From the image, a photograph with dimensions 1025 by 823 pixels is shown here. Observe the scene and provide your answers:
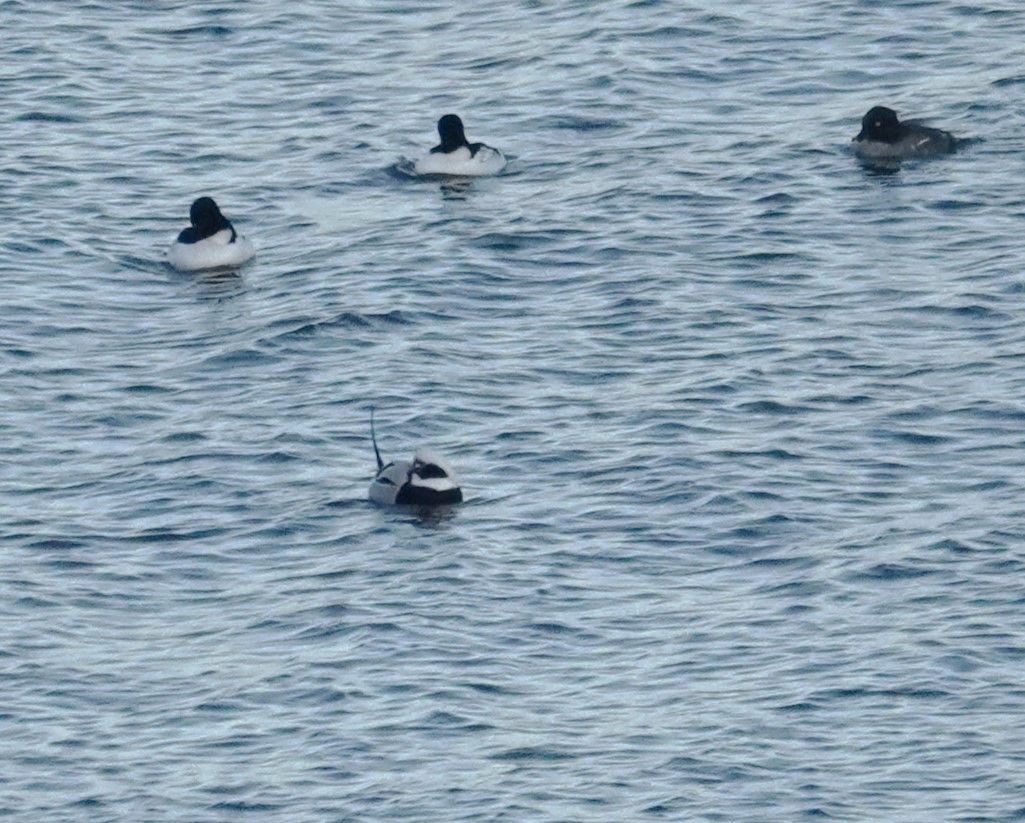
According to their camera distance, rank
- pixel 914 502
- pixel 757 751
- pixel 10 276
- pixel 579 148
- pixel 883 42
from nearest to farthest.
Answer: pixel 757 751, pixel 914 502, pixel 10 276, pixel 579 148, pixel 883 42

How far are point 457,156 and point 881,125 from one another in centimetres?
498

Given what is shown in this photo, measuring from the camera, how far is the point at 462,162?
1403 inches

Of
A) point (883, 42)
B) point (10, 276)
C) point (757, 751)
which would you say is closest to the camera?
point (757, 751)

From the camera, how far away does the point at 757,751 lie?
2122 cm

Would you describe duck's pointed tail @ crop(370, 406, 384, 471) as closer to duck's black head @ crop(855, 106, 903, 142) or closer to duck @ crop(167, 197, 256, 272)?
duck @ crop(167, 197, 256, 272)

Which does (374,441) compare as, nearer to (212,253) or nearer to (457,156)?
(212,253)

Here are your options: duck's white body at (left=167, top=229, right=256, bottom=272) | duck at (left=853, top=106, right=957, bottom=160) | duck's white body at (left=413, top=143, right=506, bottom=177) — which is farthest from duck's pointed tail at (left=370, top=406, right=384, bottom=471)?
duck at (left=853, top=106, right=957, bottom=160)

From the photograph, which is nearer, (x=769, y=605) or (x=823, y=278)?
(x=769, y=605)

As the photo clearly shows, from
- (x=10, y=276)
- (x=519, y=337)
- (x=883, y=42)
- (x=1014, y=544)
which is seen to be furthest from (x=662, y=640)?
(x=883, y=42)

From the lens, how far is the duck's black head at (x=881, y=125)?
1388 inches

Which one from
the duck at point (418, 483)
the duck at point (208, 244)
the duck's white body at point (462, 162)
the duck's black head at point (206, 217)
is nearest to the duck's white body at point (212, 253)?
the duck at point (208, 244)

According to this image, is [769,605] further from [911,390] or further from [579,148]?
[579,148]

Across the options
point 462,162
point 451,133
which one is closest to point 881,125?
point 462,162

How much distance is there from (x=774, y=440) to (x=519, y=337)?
4066 millimetres
